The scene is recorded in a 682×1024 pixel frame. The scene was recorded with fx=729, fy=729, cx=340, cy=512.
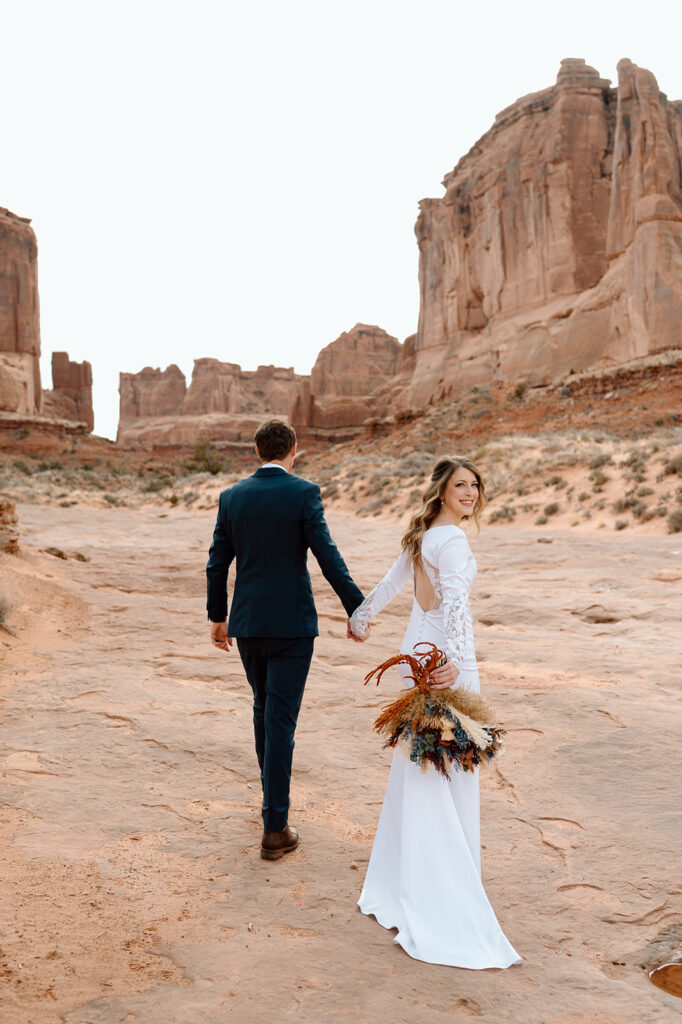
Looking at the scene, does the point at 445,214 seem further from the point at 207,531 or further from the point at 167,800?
the point at 167,800

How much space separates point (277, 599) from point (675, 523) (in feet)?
35.4

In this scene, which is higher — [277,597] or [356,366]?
[356,366]

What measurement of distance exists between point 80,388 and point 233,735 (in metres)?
78.7

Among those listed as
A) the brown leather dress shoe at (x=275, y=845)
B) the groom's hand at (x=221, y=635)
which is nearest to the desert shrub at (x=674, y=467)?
the groom's hand at (x=221, y=635)

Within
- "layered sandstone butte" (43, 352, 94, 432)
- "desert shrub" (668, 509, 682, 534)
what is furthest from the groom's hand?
"layered sandstone butte" (43, 352, 94, 432)

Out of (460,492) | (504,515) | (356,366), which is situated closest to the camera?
(460,492)

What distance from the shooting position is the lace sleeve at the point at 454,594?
280 centimetres

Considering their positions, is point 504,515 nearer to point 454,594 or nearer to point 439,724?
point 454,594

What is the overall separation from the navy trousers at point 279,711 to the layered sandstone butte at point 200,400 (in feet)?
266

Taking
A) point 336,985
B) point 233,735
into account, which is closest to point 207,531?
point 233,735

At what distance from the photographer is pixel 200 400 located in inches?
3834

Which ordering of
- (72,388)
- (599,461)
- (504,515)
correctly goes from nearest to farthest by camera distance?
(504,515)
(599,461)
(72,388)

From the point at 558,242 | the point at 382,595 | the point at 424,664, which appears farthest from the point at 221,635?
the point at 558,242

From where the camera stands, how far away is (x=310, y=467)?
139 ft
